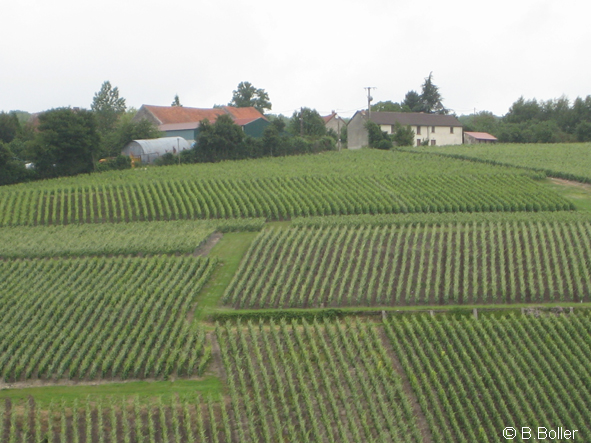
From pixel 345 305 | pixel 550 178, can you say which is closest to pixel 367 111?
pixel 550 178

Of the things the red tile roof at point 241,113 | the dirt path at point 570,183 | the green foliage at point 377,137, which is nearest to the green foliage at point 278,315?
the dirt path at point 570,183

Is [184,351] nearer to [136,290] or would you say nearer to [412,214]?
[136,290]

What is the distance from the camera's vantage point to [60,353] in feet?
57.9

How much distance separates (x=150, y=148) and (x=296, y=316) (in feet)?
110

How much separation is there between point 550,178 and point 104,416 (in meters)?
34.2

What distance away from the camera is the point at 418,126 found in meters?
72.2

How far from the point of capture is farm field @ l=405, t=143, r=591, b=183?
4066cm

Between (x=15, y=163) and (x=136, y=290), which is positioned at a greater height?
(x=15, y=163)

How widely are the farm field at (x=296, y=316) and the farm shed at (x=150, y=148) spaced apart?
14.7m

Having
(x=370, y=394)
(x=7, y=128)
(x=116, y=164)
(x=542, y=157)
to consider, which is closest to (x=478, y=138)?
(x=542, y=157)

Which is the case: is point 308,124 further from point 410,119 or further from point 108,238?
point 108,238

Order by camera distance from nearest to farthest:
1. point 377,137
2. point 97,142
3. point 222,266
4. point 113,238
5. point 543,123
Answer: point 222,266
point 113,238
point 97,142
point 377,137
point 543,123

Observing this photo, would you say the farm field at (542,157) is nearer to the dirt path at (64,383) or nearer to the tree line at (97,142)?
the tree line at (97,142)

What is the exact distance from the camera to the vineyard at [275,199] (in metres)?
33.1
